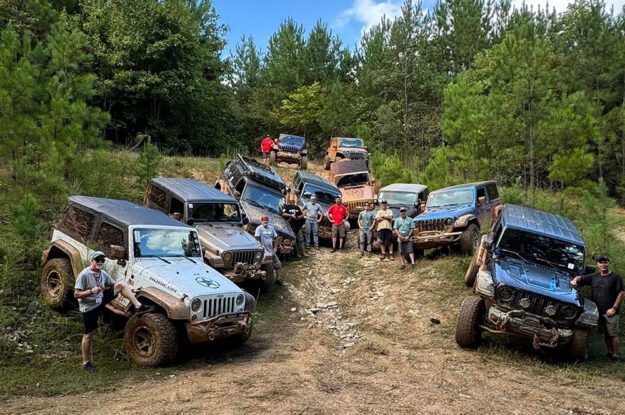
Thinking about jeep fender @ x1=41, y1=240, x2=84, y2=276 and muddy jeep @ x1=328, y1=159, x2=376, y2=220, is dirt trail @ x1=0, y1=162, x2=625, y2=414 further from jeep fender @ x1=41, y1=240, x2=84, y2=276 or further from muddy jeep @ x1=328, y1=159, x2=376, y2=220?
muddy jeep @ x1=328, y1=159, x2=376, y2=220

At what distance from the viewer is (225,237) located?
10.0 m

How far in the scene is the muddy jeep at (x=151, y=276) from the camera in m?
6.74

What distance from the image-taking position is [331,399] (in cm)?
570

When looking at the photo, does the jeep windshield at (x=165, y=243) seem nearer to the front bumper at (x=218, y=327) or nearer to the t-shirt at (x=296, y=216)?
the front bumper at (x=218, y=327)

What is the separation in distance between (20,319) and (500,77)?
55.9 ft

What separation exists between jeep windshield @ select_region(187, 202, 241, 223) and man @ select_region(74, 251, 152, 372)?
11.8 feet

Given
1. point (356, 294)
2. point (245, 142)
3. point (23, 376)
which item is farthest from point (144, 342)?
point (245, 142)

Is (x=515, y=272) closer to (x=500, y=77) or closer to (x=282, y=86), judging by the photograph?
(x=500, y=77)

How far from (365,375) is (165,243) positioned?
3643 mm

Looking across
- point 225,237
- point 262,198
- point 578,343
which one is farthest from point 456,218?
point 225,237

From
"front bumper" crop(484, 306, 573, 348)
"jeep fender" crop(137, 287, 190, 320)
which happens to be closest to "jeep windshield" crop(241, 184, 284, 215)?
"jeep fender" crop(137, 287, 190, 320)

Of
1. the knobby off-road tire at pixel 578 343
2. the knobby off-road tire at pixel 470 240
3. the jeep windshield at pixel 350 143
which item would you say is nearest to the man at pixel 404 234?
the knobby off-road tire at pixel 470 240

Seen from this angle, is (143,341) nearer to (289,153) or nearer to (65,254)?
(65,254)

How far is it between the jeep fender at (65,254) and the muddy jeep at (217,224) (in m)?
2.22
